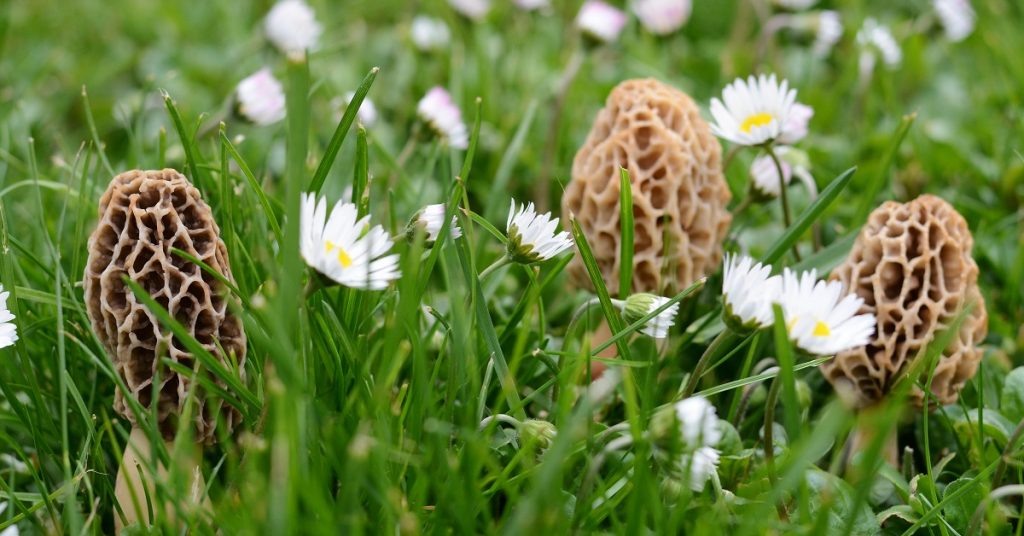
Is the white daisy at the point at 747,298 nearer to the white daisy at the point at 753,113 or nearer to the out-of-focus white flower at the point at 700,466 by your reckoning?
the out-of-focus white flower at the point at 700,466

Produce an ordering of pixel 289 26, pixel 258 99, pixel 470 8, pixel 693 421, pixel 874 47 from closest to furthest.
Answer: pixel 693 421 → pixel 258 99 → pixel 289 26 → pixel 874 47 → pixel 470 8

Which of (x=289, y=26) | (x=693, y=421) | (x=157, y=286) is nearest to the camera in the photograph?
(x=693, y=421)

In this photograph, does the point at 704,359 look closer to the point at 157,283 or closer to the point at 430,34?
the point at 157,283

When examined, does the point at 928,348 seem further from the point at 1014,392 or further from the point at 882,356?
the point at 1014,392

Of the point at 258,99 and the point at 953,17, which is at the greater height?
the point at 258,99

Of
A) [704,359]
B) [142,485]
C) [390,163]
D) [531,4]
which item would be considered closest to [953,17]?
[531,4]

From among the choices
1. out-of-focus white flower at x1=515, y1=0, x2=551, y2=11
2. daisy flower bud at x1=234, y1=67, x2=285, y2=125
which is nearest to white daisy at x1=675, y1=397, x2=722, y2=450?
daisy flower bud at x1=234, y1=67, x2=285, y2=125

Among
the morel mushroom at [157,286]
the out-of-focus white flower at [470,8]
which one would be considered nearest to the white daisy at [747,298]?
the morel mushroom at [157,286]

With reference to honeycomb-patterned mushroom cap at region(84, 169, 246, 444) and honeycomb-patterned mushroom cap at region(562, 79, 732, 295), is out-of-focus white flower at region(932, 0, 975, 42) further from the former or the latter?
honeycomb-patterned mushroom cap at region(84, 169, 246, 444)
